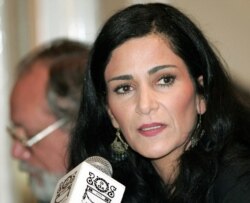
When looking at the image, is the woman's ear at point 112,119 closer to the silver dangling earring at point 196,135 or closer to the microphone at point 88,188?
the silver dangling earring at point 196,135

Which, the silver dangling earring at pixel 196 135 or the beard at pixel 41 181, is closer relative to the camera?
the silver dangling earring at pixel 196 135

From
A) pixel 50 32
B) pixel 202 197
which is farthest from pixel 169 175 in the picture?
pixel 50 32

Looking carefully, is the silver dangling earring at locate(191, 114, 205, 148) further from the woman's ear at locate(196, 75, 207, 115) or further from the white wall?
the white wall

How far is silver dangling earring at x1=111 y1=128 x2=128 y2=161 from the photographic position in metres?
1.79

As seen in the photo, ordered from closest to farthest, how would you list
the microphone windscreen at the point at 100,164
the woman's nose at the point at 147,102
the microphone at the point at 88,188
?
1. the microphone at the point at 88,188
2. the microphone windscreen at the point at 100,164
3. the woman's nose at the point at 147,102

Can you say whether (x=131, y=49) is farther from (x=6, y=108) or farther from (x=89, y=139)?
(x=6, y=108)

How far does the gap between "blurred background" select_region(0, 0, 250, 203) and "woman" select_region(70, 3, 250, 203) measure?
1033mm

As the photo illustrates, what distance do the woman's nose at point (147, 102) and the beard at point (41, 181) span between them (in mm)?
818

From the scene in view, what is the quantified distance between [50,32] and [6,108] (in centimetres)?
42

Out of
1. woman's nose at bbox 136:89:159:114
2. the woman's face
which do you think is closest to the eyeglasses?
the woman's face

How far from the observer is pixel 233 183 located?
146cm

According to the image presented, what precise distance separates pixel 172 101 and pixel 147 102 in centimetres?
7

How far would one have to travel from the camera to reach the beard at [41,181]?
229 centimetres

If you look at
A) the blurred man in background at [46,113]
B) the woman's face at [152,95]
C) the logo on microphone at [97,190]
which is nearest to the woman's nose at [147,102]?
the woman's face at [152,95]
